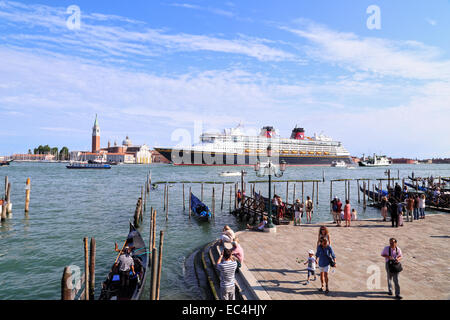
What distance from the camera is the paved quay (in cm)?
549

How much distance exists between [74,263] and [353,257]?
30.6 ft

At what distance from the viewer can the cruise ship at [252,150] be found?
3061 inches

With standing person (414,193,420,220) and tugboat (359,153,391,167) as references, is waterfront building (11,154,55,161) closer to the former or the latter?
tugboat (359,153,391,167)

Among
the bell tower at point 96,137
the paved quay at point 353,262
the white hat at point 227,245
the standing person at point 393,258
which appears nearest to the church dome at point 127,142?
the bell tower at point 96,137

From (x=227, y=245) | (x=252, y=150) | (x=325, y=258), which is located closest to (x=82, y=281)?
(x=227, y=245)

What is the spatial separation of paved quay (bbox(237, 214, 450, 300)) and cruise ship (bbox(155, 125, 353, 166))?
64339 mm

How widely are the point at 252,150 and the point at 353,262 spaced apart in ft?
246

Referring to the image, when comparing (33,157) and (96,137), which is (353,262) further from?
(33,157)

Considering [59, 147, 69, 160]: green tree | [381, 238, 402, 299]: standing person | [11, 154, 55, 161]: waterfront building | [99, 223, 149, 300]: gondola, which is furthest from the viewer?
[59, 147, 69, 160]: green tree

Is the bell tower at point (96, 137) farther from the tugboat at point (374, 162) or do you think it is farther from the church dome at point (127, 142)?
the tugboat at point (374, 162)

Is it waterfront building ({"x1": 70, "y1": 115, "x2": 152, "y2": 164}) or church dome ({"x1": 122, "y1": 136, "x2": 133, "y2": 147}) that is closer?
waterfront building ({"x1": 70, "y1": 115, "x2": 152, "y2": 164})

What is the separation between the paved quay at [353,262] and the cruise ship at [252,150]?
64.3 metres

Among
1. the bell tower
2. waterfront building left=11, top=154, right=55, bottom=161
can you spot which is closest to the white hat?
the bell tower
